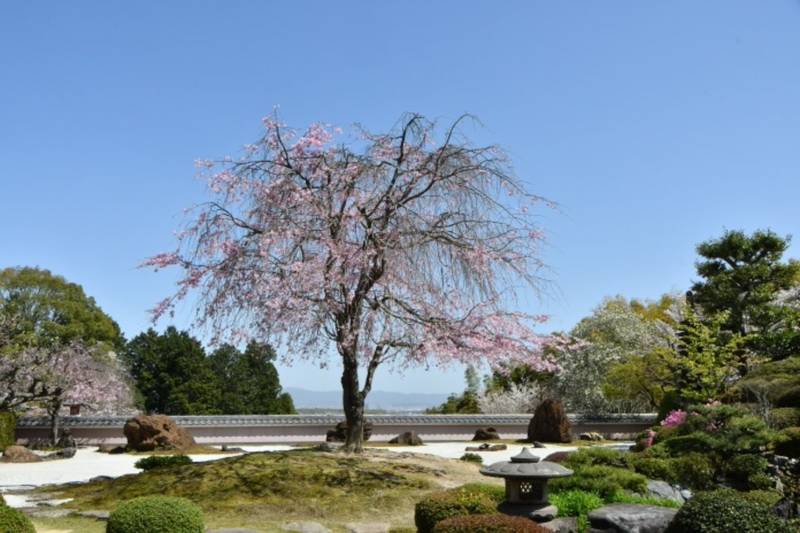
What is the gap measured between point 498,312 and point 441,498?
233 inches

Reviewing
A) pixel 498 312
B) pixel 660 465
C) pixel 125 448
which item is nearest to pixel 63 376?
pixel 125 448

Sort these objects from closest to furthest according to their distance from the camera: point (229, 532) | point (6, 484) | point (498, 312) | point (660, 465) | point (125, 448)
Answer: point (229, 532) → point (660, 465) → point (498, 312) → point (6, 484) → point (125, 448)

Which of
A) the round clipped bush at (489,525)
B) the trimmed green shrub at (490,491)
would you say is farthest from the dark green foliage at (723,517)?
the trimmed green shrub at (490,491)

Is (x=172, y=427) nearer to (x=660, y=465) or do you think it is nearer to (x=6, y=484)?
(x=6, y=484)

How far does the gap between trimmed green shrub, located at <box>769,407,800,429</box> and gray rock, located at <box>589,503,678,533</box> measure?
7703mm

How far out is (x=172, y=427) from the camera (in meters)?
25.0

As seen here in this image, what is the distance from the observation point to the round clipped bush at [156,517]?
8250 millimetres

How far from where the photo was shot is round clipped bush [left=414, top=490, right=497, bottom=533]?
365 inches

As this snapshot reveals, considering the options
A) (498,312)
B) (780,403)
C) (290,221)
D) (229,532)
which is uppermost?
(290,221)

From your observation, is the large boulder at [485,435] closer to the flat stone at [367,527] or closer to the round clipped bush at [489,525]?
the flat stone at [367,527]

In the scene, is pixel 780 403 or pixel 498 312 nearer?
A: pixel 498 312

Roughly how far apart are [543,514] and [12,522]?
19.7ft

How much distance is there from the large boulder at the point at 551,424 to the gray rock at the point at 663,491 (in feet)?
48.8

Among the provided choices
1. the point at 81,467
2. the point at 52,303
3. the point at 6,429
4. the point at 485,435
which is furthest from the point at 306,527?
the point at 52,303
